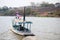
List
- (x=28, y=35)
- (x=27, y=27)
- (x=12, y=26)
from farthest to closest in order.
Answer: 1. (x=12, y=26)
2. (x=27, y=27)
3. (x=28, y=35)

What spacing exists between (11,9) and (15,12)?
146mm

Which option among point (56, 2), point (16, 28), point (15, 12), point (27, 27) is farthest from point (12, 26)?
point (56, 2)

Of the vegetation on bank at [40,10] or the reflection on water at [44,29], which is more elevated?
the vegetation on bank at [40,10]

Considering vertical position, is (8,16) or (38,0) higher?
(38,0)

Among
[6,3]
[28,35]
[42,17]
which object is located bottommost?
[28,35]

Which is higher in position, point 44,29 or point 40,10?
point 40,10

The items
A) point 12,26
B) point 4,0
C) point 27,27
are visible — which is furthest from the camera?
point 12,26

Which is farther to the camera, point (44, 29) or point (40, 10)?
point (44, 29)

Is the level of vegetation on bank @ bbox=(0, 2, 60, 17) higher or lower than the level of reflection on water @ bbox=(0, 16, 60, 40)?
higher

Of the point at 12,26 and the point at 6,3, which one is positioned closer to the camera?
the point at 6,3

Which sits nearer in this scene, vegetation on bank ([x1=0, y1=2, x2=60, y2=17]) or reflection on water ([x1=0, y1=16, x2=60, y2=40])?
vegetation on bank ([x1=0, y1=2, x2=60, y2=17])

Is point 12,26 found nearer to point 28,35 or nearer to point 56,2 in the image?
→ point 28,35

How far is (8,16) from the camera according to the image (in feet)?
13.5

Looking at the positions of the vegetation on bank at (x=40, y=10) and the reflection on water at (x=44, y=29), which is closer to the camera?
the vegetation on bank at (x=40, y=10)
